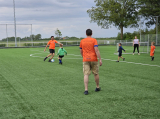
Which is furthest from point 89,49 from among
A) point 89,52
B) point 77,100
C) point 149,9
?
point 149,9

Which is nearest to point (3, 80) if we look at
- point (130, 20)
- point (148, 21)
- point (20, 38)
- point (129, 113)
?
point (129, 113)

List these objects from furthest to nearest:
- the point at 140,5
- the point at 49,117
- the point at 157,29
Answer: the point at 140,5, the point at 157,29, the point at 49,117

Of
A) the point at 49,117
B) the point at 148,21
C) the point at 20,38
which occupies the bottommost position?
the point at 49,117

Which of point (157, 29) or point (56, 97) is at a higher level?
point (157, 29)

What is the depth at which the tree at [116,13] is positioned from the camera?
5988 centimetres

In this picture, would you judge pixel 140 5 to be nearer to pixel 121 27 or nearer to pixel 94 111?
pixel 121 27

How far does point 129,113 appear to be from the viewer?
485cm

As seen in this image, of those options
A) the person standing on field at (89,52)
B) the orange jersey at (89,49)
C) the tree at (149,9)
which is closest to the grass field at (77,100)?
the person standing on field at (89,52)

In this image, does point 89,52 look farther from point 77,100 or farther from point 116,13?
point 116,13

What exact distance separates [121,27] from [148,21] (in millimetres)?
14331

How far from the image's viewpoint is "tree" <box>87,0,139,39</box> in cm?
5988

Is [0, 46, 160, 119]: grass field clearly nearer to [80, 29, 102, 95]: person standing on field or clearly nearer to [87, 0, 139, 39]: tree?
[80, 29, 102, 95]: person standing on field

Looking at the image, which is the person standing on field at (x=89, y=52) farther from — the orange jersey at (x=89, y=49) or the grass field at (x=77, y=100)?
the grass field at (x=77, y=100)

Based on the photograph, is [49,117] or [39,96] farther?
[39,96]
